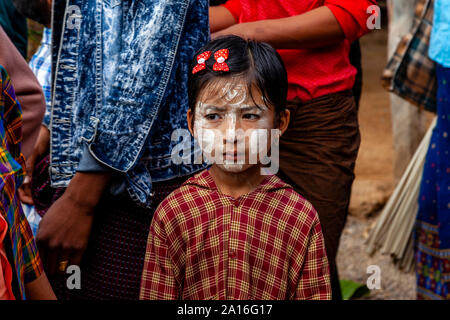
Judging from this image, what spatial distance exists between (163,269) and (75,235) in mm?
285

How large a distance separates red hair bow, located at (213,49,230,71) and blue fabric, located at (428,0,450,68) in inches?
49.0

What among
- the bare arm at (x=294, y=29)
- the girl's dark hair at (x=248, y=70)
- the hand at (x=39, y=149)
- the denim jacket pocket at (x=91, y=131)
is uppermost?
the bare arm at (x=294, y=29)

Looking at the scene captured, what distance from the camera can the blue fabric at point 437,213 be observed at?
280cm

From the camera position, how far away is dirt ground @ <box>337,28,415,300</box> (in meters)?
3.95

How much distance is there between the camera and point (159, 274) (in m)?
1.72

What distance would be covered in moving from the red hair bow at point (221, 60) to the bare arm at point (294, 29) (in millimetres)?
205

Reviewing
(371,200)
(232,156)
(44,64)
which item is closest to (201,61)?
(232,156)

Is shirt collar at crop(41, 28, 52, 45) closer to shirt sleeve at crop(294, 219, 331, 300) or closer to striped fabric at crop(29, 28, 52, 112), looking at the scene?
striped fabric at crop(29, 28, 52, 112)

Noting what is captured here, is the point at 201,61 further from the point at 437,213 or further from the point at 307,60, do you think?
the point at 437,213

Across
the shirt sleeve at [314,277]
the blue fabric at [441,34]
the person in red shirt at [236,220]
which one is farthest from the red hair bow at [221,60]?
the blue fabric at [441,34]

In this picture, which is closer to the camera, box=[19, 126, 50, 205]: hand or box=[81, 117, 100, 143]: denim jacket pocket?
box=[81, 117, 100, 143]: denim jacket pocket

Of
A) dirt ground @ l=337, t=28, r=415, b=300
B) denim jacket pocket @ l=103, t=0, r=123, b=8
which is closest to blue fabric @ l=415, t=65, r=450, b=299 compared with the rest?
dirt ground @ l=337, t=28, r=415, b=300

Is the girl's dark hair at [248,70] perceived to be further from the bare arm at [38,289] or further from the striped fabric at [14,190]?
the bare arm at [38,289]
